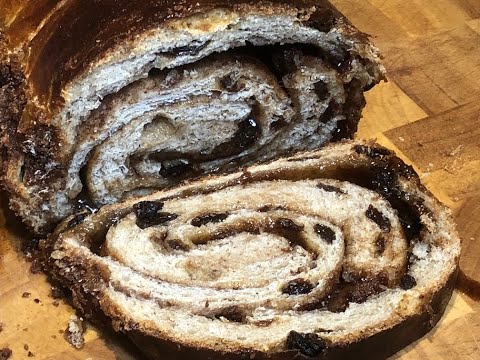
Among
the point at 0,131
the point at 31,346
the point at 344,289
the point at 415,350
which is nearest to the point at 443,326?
the point at 415,350

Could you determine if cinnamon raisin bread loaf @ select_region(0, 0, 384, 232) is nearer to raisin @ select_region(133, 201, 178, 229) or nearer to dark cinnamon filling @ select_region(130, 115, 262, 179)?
dark cinnamon filling @ select_region(130, 115, 262, 179)

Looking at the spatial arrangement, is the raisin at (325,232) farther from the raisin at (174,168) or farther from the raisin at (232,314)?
the raisin at (174,168)

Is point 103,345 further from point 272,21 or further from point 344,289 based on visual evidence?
point 272,21

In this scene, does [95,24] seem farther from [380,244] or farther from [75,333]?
[380,244]

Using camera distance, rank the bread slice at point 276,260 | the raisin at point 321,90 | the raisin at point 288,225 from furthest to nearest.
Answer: the raisin at point 321,90 → the raisin at point 288,225 → the bread slice at point 276,260

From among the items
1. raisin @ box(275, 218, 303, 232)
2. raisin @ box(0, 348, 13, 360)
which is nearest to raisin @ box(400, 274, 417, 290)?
raisin @ box(275, 218, 303, 232)

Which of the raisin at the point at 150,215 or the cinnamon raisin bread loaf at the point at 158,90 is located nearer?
the cinnamon raisin bread loaf at the point at 158,90

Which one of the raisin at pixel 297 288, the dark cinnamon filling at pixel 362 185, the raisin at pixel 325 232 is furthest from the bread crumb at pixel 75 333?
the raisin at pixel 325 232
